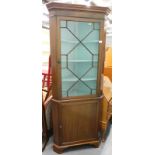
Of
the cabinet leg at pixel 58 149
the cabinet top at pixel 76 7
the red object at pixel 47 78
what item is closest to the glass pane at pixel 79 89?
the red object at pixel 47 78

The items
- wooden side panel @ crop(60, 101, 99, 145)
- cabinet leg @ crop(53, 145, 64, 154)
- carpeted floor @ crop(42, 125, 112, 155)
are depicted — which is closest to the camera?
carpeted floor @ crop(42, 125, 112, 155)

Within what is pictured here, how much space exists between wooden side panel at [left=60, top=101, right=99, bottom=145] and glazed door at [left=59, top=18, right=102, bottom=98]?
3.7 inches

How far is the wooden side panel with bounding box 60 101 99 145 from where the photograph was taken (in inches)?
60.4

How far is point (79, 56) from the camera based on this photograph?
1.52 metres

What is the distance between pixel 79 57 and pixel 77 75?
146 mm

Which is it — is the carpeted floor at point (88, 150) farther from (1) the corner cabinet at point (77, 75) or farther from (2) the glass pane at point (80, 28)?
(2) the glass pane at point (80, 28)

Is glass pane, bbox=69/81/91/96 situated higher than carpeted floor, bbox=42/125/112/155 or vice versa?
glass pane, bbox=69/81/91/96

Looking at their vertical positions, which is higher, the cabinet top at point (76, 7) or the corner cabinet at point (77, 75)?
the cabinet top at point (76, 7)

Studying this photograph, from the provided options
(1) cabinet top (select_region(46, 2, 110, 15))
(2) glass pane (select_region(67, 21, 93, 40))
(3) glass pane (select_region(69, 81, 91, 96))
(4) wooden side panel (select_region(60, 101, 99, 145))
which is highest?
(1) cabinet top (select_region(46, 2, 110, 15))

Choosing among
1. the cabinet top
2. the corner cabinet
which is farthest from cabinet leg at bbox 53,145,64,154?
the cabinet top

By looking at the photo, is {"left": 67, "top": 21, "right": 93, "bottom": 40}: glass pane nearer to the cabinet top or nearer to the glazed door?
the glazed door

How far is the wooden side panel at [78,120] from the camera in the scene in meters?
1.53

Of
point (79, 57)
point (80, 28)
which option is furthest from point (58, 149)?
point (80, 28)

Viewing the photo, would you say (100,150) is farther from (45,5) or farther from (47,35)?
(45,5)
